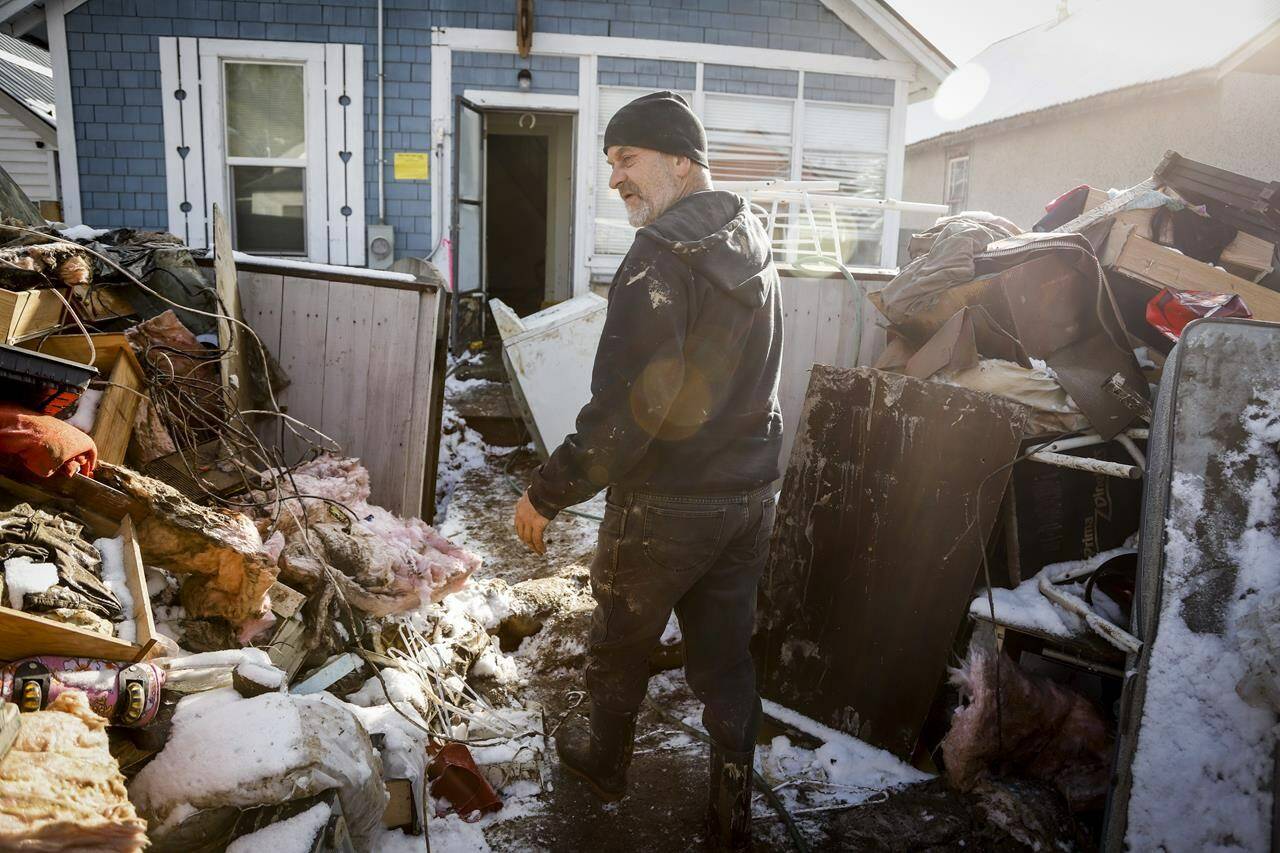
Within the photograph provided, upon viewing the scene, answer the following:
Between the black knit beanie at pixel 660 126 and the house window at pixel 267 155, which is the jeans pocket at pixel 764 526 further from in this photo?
the house window at pixel 267 155

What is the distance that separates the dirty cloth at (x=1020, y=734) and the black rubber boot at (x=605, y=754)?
1140 mm

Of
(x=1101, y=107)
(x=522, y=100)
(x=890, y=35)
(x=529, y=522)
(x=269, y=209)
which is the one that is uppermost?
(x=1101, y=107)

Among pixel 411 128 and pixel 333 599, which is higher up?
pixel 411 128

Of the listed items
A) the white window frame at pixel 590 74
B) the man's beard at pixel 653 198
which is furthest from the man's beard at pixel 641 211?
the white window frame at pixel 590 74

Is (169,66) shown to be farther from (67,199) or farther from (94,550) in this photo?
(94,550)

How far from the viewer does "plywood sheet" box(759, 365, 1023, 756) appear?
289 centimetres

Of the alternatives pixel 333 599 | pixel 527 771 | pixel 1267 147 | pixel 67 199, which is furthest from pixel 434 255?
pixel 1267 147

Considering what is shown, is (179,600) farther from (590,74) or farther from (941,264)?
(590,74)

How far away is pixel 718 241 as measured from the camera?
2107mm

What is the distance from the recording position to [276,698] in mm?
2045

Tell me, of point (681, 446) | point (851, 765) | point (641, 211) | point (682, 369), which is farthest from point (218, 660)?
point (851, 765)

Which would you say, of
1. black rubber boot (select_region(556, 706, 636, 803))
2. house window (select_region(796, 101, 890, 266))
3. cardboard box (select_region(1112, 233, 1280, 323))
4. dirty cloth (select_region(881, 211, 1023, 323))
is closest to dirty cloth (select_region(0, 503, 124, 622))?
black rubber boot (select_region(556, 706, 636, 803))

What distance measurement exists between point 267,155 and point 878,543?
7.11 meters

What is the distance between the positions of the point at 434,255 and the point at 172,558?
5773 millimetres
